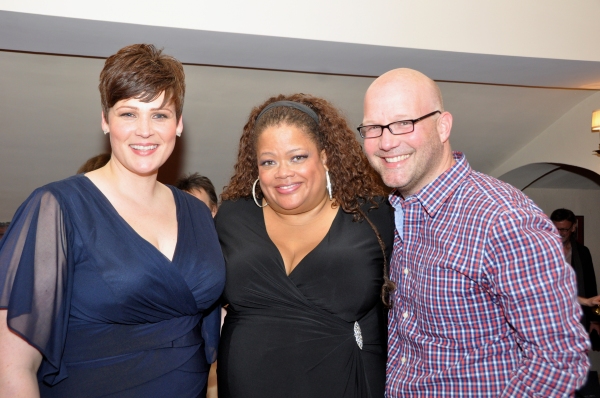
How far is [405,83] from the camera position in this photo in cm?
186

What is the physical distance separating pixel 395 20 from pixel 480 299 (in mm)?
2652

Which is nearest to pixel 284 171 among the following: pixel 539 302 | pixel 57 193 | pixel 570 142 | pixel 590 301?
pixel 57 193

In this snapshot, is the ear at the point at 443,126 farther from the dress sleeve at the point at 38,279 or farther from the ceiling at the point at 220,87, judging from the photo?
the ceiling at the point at 220,87

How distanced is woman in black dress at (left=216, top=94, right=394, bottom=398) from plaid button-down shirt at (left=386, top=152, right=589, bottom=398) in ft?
0.67

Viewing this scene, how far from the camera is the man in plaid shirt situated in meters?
1.49

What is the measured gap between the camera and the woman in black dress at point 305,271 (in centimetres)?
210

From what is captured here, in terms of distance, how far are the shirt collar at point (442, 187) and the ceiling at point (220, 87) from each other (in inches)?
85.9

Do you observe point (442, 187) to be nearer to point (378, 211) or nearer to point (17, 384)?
point (378, 211)

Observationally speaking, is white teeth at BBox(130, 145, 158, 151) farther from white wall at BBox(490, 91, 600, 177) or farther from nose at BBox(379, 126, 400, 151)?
white wall at BBox(490, 91, 600, 177)

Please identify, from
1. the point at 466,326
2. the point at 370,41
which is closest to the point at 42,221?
the point at 466,326

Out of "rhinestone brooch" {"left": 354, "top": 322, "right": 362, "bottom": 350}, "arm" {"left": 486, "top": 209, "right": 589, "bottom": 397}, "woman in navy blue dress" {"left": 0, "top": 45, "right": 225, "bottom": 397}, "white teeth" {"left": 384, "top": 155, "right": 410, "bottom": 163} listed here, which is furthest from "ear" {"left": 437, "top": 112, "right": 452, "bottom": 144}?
"woman in navy blue dress" {"left": 0, "top": 45, "right": 225, "bottom": 397}

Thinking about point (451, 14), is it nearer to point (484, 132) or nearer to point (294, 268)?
point (294, 268)

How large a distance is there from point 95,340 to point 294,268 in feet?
2.38

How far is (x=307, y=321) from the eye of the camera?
6.97 ft
